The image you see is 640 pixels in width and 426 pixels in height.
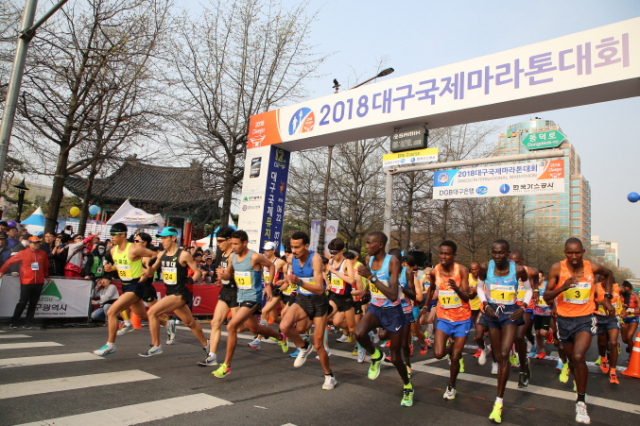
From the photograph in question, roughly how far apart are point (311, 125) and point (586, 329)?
9.97 metres

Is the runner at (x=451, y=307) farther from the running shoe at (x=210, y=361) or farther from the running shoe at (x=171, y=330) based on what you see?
the running shoe at (x=171, y=330)

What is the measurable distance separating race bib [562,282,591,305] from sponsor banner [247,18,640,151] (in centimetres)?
545

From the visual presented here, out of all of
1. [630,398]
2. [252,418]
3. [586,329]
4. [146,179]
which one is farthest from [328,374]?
[146,179]

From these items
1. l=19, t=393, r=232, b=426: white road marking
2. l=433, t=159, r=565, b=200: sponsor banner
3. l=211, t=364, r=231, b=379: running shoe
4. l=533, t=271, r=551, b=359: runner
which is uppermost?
l=433, t=159, r=565, b=200: sponsor banner

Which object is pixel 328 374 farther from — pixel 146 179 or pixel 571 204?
pixel 571 204

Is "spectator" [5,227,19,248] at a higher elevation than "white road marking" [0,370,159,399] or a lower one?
higher

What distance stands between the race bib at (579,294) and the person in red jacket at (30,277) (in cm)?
1049

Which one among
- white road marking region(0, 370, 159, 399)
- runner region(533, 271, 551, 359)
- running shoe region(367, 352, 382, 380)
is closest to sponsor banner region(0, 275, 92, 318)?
white road marking region(0, 370, 159, 399)

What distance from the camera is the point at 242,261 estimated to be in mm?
6824

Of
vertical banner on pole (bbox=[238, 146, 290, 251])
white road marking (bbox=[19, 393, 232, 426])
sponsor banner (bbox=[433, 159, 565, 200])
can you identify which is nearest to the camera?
white road marking (bbox=[19, 393, 232, 426])

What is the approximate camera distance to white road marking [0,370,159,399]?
4.82 metres

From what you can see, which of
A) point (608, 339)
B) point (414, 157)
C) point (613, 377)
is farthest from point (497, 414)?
point (414, 157)

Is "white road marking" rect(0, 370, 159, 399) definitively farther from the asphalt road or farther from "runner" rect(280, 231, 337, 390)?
"runner" rect(280, 231, 337, 390)

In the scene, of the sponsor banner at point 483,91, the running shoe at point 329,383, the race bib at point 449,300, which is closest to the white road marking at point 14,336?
the running shoe at point 329,383
